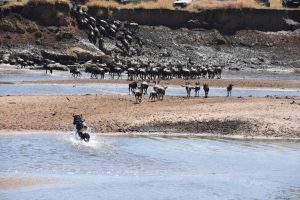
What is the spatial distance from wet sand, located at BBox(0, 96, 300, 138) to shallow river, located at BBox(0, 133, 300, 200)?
1493 mm

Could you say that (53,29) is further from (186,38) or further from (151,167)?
(151,167)

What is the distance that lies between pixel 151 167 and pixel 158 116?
813 cm

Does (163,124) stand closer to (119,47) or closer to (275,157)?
(275,157)

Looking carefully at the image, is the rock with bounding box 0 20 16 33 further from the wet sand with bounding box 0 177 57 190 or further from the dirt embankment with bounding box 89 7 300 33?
the wet sand with bounding box 0 177 57 190

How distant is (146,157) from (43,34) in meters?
45.4

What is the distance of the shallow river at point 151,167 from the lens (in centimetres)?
1670

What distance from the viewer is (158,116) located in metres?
27.5

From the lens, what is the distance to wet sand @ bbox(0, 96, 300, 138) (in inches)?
1020

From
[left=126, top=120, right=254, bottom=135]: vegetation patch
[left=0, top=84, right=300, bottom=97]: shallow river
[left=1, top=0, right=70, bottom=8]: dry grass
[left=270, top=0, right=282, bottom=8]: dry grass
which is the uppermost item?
[left=270, top=0, right=282, bottom=8]: dry grass

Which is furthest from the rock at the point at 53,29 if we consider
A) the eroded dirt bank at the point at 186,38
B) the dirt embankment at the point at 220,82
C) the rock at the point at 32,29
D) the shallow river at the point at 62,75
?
the dirt embankment at the point at 220,82

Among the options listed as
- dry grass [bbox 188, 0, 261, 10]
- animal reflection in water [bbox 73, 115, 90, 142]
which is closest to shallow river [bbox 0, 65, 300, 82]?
dry grass [bbox 188, 0, 261, 10]

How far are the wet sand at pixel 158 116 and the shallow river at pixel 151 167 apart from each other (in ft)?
4.90

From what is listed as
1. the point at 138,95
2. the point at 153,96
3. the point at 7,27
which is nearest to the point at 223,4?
the point at 7,27

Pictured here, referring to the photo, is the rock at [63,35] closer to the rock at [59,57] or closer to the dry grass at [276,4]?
the rock at [59,57]
